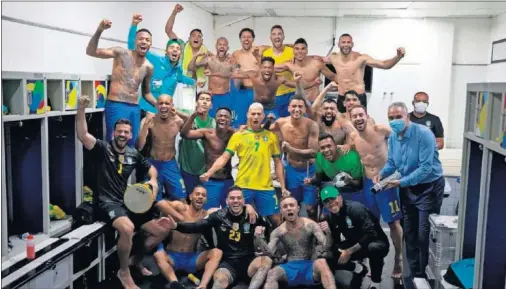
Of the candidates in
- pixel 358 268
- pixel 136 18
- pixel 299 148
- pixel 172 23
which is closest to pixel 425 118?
pixel 299 148

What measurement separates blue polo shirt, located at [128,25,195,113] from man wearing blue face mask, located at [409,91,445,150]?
2191 millimetres

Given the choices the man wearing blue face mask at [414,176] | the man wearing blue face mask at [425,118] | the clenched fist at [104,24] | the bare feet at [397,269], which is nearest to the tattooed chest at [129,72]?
the clenched fist at [104,24]

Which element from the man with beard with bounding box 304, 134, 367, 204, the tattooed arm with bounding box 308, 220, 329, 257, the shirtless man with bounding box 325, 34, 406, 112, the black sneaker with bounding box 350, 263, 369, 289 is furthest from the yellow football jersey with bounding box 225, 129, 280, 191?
the black sneaker with bounding box 350, 263, 369, 289

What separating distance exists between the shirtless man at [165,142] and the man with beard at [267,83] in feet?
2.43

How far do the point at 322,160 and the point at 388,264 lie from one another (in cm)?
115

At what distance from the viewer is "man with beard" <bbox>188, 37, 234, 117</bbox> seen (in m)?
5.20

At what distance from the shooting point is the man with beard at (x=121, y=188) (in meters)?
4.85

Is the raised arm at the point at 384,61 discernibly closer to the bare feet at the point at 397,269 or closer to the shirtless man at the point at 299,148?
the shirtless man at the point at 299,148

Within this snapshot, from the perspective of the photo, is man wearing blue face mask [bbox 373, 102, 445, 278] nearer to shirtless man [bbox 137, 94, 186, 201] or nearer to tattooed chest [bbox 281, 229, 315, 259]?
tattooed chest [bbox 281, 229, 315, 259]

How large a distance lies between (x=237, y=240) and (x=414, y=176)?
5.72 ft

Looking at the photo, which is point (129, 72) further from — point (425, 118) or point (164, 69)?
point (425, 118)

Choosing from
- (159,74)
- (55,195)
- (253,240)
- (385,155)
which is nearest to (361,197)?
(385,155)

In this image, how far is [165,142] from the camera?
5.12 meters

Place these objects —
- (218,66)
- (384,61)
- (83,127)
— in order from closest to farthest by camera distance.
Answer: (83,127), (384,61), (218,66)
